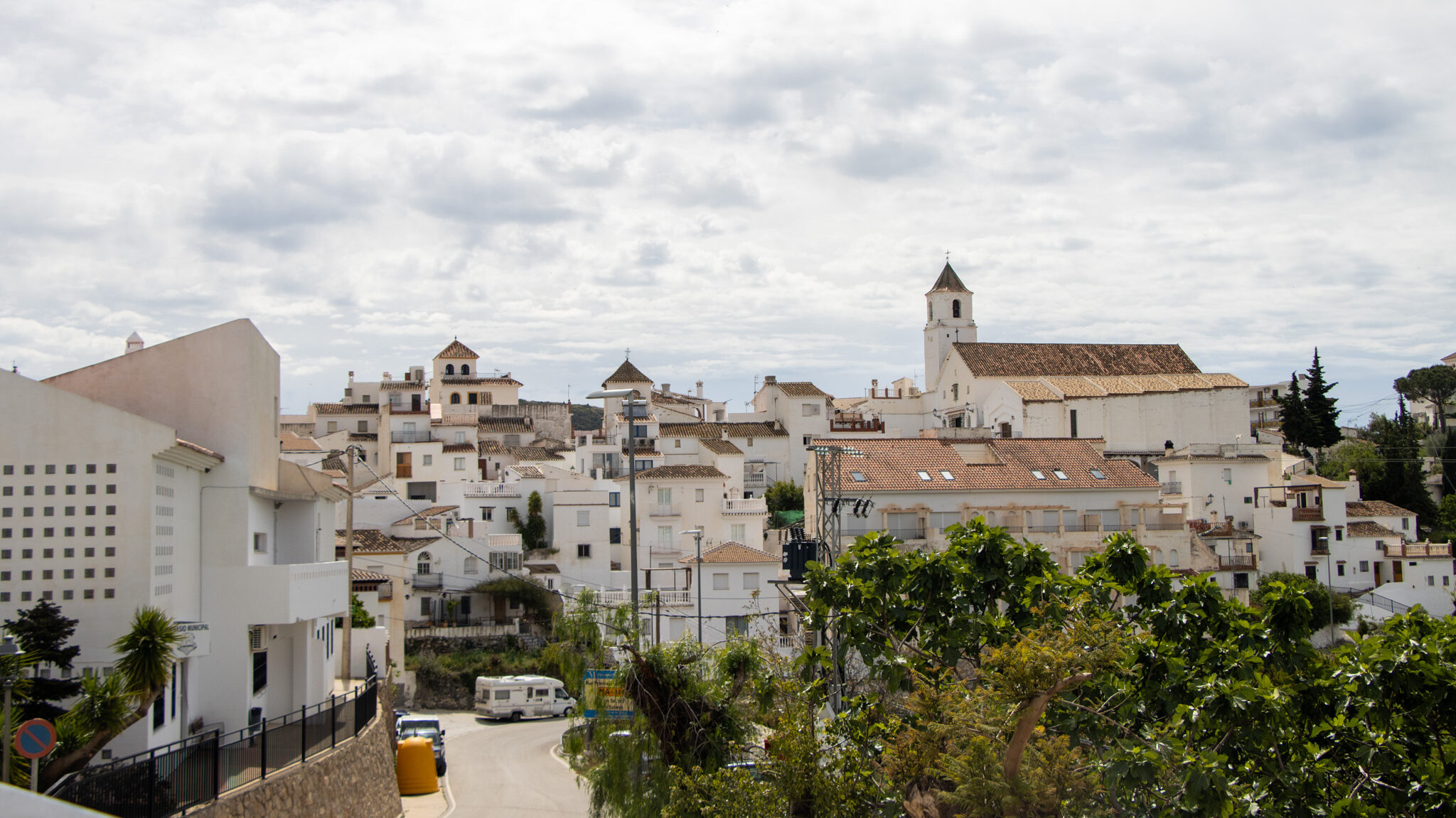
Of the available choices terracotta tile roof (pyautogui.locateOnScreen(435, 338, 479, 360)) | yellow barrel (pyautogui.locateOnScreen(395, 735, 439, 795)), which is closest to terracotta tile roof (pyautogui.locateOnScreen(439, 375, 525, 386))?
terracotta tile roof (pyautogui.locateOnScreen(435, 338, 479, 360))

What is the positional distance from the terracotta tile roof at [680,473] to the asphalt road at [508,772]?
17419 mm

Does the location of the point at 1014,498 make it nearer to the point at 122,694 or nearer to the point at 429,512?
the point at 429,512

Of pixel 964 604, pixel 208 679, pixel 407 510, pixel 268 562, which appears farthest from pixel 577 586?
pixel 964 604

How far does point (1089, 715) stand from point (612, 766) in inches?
277

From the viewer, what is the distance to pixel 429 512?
190ft

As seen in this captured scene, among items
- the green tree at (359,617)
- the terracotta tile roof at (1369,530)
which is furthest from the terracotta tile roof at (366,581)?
the terracotta tile roof at (1369,530)

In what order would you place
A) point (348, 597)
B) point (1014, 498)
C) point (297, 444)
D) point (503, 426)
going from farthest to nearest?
point (503, 426) < point (297, 444) < point (1014, 498) < point (348, 597)

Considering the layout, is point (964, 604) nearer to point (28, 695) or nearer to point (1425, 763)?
point (1425, 763)

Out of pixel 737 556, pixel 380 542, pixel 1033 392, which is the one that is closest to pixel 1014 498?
pixel 737 556

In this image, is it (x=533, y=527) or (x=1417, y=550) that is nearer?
(x=1417, y=550)

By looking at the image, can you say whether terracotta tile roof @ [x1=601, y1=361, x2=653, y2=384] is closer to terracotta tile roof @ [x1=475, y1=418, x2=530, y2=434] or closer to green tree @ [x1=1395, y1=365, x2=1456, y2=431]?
terracotta tile roof @ [x1=475, y1=418, x2=530, y2=434]

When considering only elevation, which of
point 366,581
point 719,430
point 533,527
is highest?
point 719,430

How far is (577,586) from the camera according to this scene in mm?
54531

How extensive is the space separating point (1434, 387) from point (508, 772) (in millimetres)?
90180
